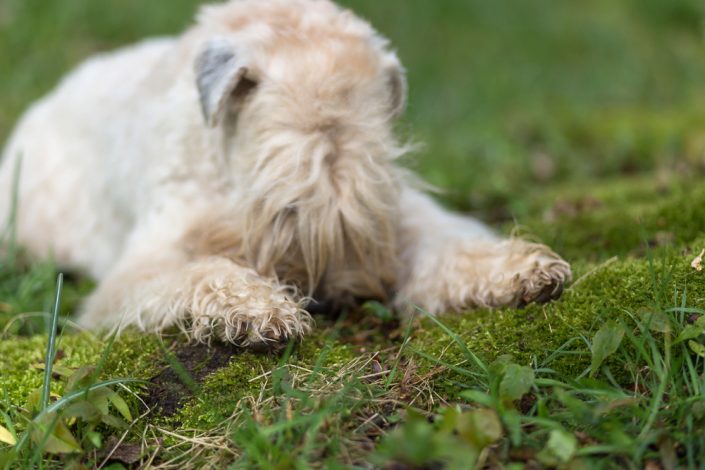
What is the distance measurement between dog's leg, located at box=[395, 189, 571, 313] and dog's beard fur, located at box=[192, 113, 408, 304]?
0.60 ft

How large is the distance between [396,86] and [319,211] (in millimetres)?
724

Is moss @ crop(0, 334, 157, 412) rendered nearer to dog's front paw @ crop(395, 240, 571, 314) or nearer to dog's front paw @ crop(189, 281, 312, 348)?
dog's front paw @ crop(189, 281, 312, 348)

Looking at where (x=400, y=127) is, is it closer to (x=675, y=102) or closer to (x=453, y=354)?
(x=453, y=354)

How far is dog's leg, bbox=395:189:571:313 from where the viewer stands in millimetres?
2848

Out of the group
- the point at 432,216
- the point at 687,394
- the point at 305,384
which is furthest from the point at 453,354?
the point at 432,216

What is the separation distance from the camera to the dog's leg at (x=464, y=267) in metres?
2.85

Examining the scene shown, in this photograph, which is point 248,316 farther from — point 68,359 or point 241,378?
point 68,359

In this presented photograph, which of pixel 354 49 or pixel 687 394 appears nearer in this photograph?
pixel 687 394

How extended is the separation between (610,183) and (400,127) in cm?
232

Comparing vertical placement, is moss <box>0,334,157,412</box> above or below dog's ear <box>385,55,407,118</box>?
below

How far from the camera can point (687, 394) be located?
2143 millimetres

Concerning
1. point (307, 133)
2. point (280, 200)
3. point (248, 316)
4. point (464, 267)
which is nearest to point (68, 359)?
point (248, 316)

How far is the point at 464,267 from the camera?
3143 mm

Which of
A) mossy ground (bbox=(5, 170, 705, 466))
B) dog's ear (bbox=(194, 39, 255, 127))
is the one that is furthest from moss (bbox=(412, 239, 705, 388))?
dog's ear (bbox=(194, 39, 255, 127))
